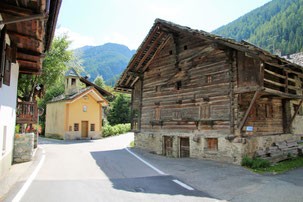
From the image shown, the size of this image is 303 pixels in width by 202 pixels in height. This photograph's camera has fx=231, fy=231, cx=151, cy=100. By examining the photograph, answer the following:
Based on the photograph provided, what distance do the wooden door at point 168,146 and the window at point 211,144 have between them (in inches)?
137

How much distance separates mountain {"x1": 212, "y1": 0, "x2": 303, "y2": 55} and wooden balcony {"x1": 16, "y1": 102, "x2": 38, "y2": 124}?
206ft

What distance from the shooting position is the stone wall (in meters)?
11.9

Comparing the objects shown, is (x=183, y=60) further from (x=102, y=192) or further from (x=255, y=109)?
(x=102, y=192)

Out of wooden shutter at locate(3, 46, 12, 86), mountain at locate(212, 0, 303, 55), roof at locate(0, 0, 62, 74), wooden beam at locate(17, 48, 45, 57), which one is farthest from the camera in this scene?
mountain at locate(212, 0, 303, 55)

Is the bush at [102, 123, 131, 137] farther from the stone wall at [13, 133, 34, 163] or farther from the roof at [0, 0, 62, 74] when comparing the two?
the roof at [0, 0, 62, 74]

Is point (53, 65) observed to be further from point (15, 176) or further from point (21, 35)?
point (15, 176)

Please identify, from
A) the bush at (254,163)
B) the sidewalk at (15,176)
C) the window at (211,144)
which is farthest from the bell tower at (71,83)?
the bush at (254,163)

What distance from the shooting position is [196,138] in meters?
14.1

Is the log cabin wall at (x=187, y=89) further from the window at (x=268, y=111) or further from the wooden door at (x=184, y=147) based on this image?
the window at (x=268, y=111)

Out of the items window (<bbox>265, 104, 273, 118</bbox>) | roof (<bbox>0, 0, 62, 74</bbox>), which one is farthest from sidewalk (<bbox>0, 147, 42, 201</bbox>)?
window (<bbox>265, 104, 273, 118</bbox>)

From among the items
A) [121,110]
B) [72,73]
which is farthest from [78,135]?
[121,110]

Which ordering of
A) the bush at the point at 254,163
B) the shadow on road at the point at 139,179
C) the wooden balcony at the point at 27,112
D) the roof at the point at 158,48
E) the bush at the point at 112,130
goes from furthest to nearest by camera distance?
the bush at the point at 112,130 < the wooden balcony at the point at 27,112 < the roof at the point at 158,48 < the bush at the point at 254,163 < the shadow on road at the point at 139,179

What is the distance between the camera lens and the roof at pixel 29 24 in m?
6.39

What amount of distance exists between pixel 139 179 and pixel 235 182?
3638 millimetres
